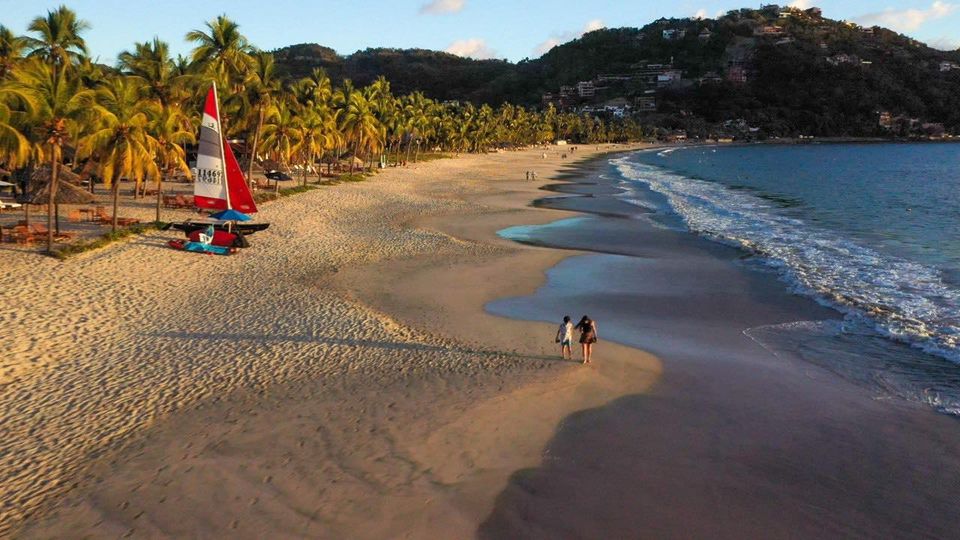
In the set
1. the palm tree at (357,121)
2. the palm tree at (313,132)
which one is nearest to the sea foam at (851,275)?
the palm tree at (313,132)

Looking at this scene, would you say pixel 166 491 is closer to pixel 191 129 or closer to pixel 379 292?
pixel 379 292

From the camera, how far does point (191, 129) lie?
43812 millimetres

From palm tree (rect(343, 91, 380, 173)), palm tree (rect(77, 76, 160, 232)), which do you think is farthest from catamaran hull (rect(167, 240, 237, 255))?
palm tree (rect(343, 91, 380, 173))

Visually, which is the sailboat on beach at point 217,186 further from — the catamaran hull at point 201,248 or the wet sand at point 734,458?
the wet sand at point 734,458

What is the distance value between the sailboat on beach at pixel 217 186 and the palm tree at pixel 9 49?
24.6 metres

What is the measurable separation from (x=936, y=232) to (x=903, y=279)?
16.9m

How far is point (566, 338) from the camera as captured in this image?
14.6m

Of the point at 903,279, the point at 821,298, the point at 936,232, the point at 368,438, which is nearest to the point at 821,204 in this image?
the point at 936,232

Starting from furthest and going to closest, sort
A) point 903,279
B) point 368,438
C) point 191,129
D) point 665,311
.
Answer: point 191,129
point 903,279
point 665,311
point 368,438

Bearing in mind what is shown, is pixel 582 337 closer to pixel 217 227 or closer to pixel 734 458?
pixel 734 458

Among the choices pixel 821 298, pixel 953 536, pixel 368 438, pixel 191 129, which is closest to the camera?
pixel 953 536

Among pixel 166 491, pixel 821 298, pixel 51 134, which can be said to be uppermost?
pixel 51 134

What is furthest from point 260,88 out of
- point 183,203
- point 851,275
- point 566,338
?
point 851,275

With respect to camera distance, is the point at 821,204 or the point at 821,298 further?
the point at 821,204
